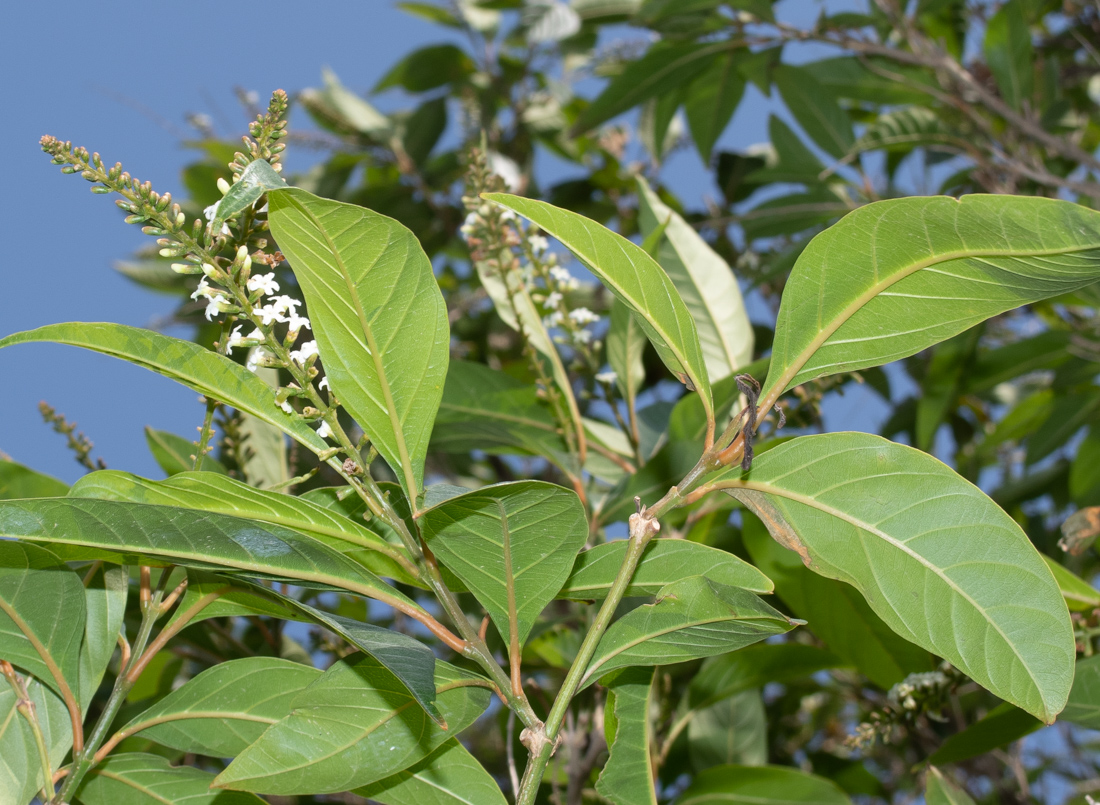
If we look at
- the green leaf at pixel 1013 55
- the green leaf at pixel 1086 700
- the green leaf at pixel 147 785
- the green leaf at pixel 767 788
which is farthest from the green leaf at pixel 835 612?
the green leaf at pixel 1013 55

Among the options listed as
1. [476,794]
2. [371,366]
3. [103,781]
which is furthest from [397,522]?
[103,781]

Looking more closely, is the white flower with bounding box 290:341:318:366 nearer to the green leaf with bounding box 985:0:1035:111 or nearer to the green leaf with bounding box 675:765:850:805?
the green leaf with bounding box 675:765:850:805

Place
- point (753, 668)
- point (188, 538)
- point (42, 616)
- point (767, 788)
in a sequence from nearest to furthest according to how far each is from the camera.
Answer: point (188, 538) < point (42, 616) < point (767, 788) < point (753, 668)

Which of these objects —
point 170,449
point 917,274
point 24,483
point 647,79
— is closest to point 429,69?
point 647,79

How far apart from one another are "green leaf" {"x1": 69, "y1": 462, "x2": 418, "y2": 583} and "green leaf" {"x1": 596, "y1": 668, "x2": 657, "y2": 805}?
0.19 metres

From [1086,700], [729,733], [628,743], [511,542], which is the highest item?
[511,542]

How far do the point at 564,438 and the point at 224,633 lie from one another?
52 cm

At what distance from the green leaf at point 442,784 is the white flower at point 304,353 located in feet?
0.99

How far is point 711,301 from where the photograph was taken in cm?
119

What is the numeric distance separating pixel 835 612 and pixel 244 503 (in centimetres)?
79

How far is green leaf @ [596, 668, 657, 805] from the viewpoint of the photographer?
0.64m

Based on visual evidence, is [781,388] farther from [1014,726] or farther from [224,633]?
[224,633]

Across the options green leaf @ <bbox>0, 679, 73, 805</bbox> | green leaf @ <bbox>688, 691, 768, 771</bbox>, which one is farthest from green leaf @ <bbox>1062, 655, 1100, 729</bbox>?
green leaf @ <bbox>0, 679, 73, 805</bbox>

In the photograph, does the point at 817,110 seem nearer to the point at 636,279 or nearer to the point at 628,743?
the point at 636,279
